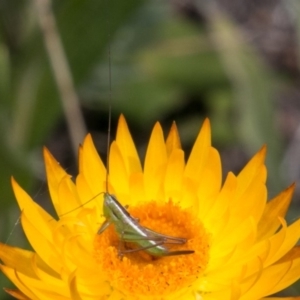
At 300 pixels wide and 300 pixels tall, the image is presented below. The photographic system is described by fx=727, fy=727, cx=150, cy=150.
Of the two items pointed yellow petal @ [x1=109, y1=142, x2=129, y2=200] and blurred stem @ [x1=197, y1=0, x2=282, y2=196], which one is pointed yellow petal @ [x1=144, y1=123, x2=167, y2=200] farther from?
blurred stem @ [x1=197, y1=0, x2=282, y2=196]

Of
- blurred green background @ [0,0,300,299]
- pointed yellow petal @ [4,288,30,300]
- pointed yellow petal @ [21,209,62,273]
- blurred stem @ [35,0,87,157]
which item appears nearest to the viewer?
pointed yellow petal @ [4,288,30,300]

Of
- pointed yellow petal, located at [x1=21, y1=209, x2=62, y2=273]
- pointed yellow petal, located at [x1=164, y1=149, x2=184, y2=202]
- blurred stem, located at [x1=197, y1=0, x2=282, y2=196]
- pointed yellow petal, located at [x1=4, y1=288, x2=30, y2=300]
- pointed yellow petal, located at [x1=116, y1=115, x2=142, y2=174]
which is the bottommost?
pointed yellow petal, located at [x1=4, y1=288, x2=30, y2=300]

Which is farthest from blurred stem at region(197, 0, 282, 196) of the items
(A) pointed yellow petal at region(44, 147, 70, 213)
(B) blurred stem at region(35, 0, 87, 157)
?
(A) pointed yellow petal at region(44, 147, 70, 213)

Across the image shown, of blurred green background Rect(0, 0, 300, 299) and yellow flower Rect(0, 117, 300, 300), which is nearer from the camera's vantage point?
yellow flower Rect(0, 117, 300, 300)

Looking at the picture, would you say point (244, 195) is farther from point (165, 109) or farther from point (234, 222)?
point (165, 109)

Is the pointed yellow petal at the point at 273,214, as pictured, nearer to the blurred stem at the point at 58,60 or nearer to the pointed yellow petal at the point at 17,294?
the pointed yellow petal at the point at 17,294

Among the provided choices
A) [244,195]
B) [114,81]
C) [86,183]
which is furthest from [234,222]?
[114,81]

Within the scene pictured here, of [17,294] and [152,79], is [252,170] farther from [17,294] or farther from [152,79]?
[152,79]

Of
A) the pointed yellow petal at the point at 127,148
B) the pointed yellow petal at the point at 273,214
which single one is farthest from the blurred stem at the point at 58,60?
the pointed yellow petal at the point at 273,214
